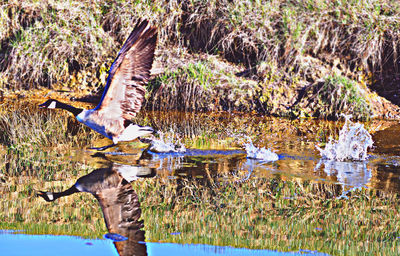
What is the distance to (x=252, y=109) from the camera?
9.36m

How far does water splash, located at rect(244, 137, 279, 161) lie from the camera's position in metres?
6.29

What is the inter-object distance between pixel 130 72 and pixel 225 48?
4.37 meters

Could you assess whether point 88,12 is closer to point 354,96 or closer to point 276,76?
point 276,76

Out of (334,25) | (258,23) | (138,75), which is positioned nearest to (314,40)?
(334,25)

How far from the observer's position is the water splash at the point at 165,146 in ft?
21.6

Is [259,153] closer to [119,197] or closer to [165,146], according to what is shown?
[165,146]

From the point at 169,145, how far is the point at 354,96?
378 cm

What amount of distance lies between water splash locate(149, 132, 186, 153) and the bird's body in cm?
25

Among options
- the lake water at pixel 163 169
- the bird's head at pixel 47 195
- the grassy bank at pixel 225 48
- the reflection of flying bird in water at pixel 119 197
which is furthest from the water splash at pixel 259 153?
the grassy bank at pixel 225 48

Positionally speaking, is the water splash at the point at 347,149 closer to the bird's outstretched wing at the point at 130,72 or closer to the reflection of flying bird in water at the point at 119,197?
the reflection of flying bird in water at the point at 119,197

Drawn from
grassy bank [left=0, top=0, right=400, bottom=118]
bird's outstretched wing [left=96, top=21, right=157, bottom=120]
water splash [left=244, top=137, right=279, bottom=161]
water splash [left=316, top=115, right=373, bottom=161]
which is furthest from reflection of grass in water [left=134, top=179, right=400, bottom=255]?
grassy bank [left=0, top=0, right=400, bottom=118]

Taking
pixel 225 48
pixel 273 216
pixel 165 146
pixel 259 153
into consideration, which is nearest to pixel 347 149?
A: pixel 259 153

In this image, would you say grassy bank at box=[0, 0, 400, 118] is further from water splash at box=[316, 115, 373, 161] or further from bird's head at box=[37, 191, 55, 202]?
bird's head at box=[37, 191, 55, 202]

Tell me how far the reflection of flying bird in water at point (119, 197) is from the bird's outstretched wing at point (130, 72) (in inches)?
32.2
